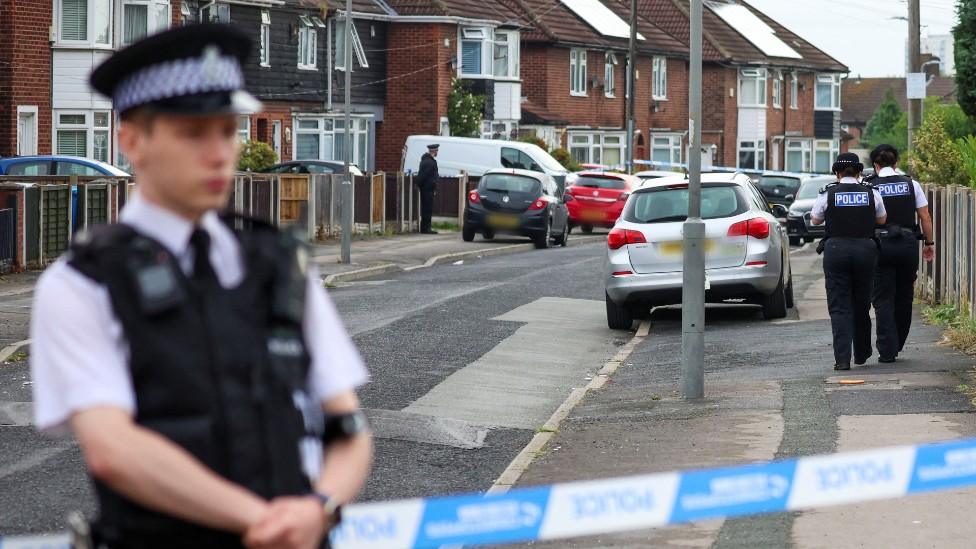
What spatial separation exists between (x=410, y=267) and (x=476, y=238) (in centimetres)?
852

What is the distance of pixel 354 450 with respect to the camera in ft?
9.66

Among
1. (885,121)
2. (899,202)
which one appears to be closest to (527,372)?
(899,202)

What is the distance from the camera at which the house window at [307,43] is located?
4588 cm

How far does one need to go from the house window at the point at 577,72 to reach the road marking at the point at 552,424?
148ft

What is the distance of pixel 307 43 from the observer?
46406mm

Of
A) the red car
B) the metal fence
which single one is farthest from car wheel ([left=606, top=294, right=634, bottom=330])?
the red car

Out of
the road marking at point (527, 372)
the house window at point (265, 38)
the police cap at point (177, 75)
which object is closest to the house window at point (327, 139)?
the house window at point (265, 38)

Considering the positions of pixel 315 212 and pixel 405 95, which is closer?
pixel 315 212

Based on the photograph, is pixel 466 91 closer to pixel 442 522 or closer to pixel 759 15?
pixel 759 15

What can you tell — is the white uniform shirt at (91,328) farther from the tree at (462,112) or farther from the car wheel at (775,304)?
the tree at (462,112)

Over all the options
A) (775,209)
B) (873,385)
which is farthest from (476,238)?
(873,385)

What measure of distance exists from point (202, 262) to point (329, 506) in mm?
483

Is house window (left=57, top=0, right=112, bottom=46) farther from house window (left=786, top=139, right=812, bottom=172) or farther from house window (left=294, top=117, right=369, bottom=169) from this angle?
house window (left=786, top=139, right=812, bottom=172)

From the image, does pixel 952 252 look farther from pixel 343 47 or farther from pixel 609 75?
pixel 609 75
